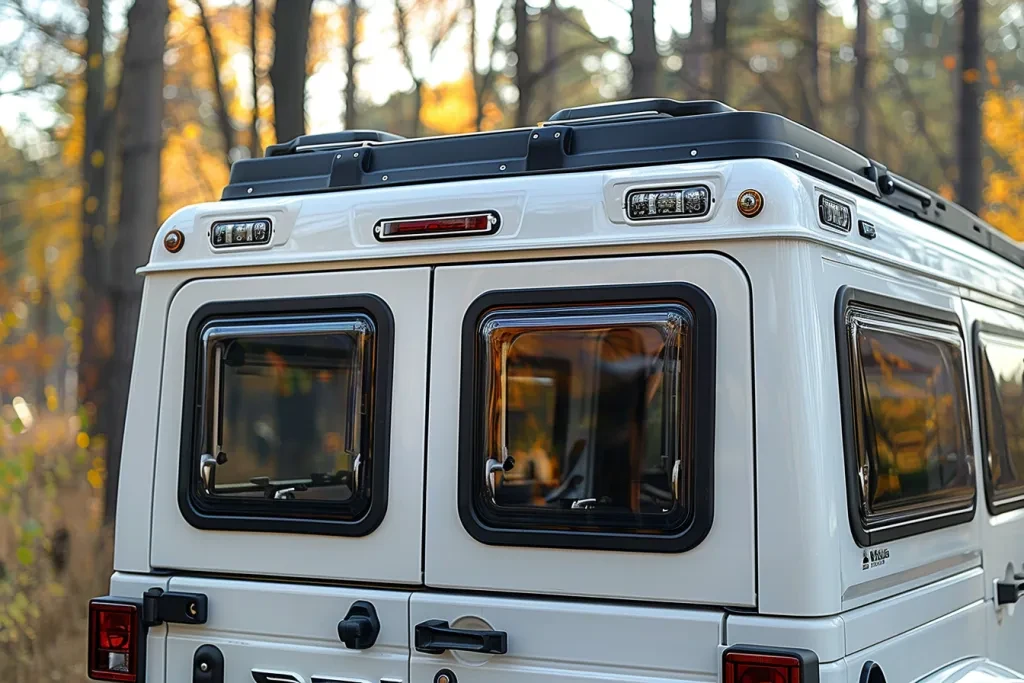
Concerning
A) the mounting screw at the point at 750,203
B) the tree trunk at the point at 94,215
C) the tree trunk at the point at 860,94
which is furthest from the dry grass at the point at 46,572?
the tree trunk at the point at 860,94

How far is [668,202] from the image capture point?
379 centimetres

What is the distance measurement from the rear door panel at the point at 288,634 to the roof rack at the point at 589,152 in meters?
1.33

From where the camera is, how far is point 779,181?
144 inches

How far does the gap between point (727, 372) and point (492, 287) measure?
2.52ft

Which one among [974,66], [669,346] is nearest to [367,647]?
[669,346]

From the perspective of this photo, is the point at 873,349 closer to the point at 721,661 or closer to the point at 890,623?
the point at 890,623

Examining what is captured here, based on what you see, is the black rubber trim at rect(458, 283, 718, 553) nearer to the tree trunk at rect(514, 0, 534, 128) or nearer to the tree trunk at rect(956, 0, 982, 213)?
the tree trunk at rect(514, 0, 534, 128)

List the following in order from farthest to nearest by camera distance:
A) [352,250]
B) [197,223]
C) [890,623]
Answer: [197,223]
[352,250]
[890,623]

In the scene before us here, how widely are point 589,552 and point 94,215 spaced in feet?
41.7

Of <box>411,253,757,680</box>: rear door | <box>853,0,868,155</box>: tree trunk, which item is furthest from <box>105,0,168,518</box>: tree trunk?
<box>853,0,868,155</box>: tree trunk

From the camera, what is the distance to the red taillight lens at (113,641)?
4422mm

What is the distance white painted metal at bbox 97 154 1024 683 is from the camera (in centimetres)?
356

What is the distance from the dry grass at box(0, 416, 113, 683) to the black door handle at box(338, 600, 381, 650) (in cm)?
405

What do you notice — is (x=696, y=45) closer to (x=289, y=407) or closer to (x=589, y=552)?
(x=289, y=407)
